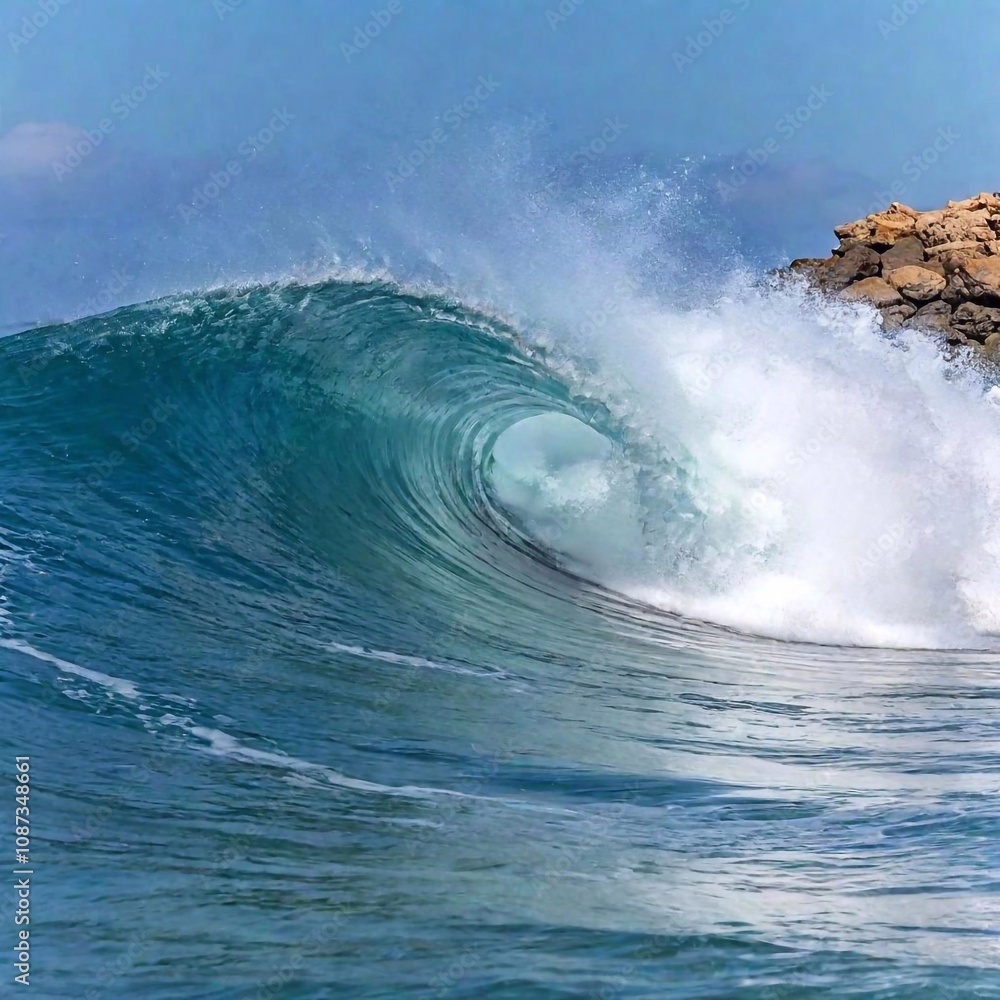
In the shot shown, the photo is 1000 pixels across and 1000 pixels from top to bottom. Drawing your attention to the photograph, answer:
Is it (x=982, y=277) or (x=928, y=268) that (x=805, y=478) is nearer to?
(x=982, y=277)

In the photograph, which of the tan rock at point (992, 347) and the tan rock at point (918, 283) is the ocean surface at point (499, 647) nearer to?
the tan rock at point (992, 347)

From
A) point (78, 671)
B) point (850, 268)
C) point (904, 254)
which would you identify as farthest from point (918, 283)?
point (78, 671)

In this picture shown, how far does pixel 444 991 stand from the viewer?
3117 millimetres

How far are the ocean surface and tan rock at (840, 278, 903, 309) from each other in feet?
93.7

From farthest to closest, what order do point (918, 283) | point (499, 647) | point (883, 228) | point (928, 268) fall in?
point (883, 228), point (928, 268), point (918, 283), point (499, 647)

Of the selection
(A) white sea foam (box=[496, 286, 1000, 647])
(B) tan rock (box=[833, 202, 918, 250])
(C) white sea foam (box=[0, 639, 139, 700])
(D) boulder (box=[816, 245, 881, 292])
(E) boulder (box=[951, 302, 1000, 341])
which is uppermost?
(B) tan rock (box=[833, 202, 918, 250])

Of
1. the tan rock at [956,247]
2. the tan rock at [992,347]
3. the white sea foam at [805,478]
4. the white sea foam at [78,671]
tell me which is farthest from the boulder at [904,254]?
the white sea foam at [78,671]

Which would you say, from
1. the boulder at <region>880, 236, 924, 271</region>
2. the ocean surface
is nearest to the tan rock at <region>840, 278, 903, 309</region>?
the boulder at <region>880, 236, 924, 271</region>

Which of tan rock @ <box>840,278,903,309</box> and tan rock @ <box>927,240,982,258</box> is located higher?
tan rock @ <box>927,240,982,258</box>

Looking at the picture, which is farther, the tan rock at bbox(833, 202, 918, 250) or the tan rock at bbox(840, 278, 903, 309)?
the tan rock at bbox(833, 202, 918, 250)

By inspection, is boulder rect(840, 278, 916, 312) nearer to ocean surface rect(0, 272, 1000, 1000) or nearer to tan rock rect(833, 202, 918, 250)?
tan rock rect(833, 202, 918, 250)

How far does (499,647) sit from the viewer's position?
8078 millimetres

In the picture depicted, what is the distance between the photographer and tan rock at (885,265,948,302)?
131 ft

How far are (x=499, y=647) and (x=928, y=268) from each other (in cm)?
3759
